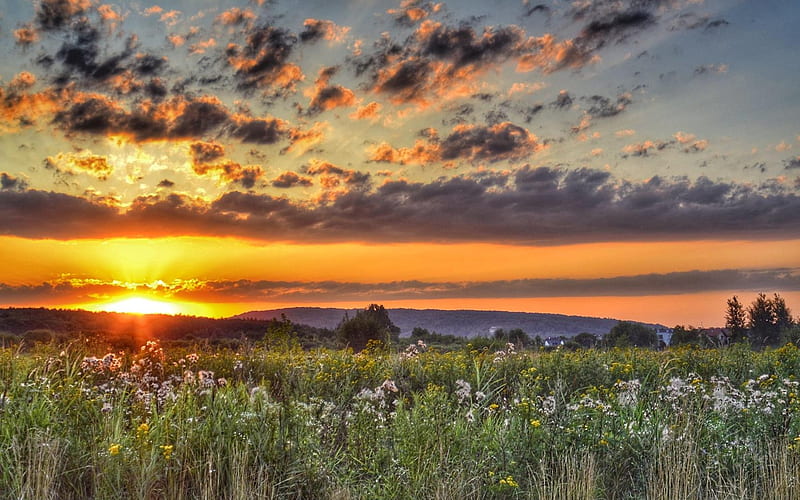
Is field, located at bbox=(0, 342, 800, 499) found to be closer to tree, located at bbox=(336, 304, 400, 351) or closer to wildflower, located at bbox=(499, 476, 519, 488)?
wildflower, located at bbox=(499, 476, 519, 488)

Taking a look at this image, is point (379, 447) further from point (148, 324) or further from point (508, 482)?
point (148, 324)

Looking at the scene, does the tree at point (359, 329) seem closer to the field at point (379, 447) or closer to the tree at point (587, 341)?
the tree at point (587, 341)

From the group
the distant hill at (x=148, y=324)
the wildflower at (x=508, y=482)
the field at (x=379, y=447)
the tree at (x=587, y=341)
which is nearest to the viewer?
the wildflower at (x=508, y=482)

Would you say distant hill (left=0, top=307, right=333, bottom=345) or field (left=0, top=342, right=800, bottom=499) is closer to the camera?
field (left=0, top=342, right=800, bottom=499)

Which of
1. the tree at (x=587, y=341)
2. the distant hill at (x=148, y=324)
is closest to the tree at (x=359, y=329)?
the distant hill at (x=148, y=324)

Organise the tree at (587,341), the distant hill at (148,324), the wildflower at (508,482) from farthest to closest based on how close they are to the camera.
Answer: the distant hill at (148,324)
the tree at (587,341)
the wildflower at (508,482)

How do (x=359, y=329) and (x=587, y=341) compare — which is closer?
(x=587, y=341)

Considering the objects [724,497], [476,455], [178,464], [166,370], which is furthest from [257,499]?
[166,370]

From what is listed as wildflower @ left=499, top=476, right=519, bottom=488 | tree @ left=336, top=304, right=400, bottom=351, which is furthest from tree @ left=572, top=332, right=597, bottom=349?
wildflower @ left=499, top=476, right=519, bottom=488

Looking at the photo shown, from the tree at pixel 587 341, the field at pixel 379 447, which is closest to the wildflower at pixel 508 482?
the field at pixel 379 447

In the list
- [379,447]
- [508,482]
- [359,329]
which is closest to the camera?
[508,482]

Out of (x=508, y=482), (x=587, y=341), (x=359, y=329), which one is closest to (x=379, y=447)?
(x=508, y=482)

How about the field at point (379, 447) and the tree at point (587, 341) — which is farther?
the tree at point (587, 341)

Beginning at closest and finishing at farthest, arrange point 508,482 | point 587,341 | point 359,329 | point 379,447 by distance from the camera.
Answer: point 508,482
point 379,447
point 587,341
point 359,329
